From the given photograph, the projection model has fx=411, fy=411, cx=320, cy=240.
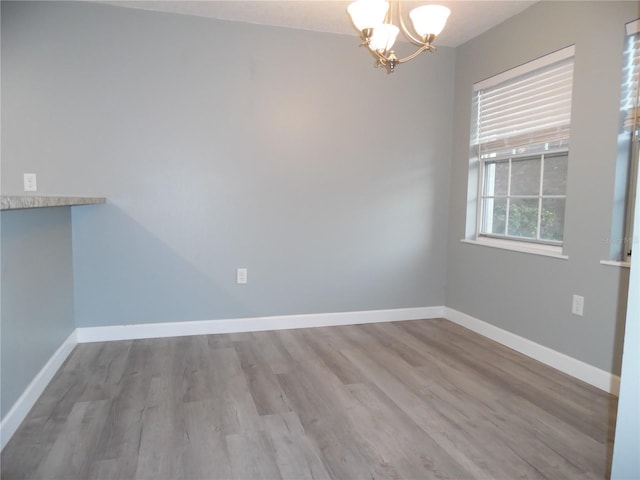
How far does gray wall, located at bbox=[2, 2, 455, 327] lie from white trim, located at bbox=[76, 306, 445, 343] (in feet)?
0.19

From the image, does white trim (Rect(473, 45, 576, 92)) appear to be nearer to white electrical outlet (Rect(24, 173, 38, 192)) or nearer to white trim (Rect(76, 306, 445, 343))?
white trim (Rect(76, 306, 445, 343))

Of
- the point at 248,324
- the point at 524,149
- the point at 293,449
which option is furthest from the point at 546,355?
the point at 248,324

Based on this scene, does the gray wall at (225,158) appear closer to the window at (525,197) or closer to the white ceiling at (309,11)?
the white ceiling at (309,11)

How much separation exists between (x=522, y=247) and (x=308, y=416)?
6.22 ft

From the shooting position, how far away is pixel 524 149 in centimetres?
290

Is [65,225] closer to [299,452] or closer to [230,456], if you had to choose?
Answer: [230,456]

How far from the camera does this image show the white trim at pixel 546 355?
7.43ft

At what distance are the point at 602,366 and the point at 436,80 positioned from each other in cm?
243

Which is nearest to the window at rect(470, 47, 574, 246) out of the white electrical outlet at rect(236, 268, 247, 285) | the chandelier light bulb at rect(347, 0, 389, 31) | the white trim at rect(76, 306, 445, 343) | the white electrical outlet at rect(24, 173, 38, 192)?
the white trim at rect(76, 306, 445, 343)

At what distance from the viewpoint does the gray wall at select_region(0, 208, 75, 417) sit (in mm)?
1712

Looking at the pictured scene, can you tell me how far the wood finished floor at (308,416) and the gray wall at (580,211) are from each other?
27cm

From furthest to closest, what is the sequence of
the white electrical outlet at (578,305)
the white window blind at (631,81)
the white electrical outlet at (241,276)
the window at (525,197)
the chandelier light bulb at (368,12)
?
the white electrical outlet at (241,276), the window at (525,197), the white electrical outlet at (578,305), the white window blind at (631,81), the chandelier light bulb at (368,12)

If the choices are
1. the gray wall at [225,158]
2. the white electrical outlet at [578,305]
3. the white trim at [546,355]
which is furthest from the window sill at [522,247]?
the white trim at [546,355]

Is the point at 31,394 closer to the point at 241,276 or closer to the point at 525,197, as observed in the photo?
the point at 241,276
